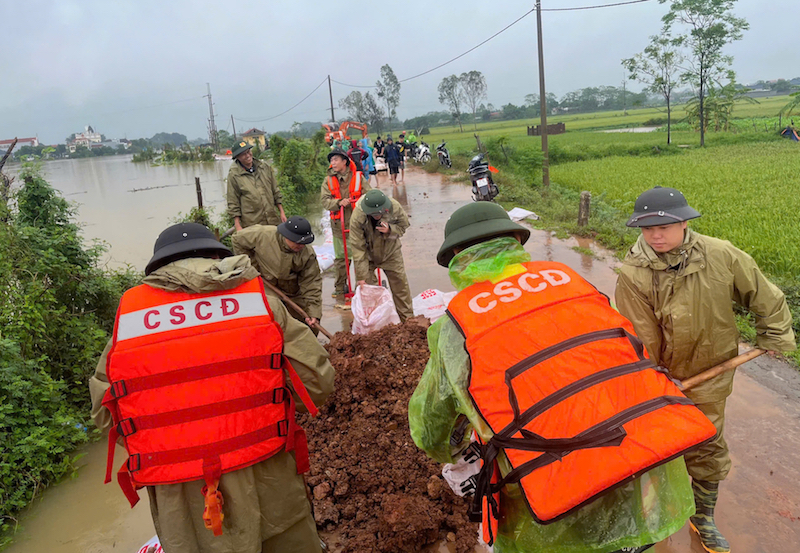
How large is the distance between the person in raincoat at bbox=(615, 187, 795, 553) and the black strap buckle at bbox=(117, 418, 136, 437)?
219 centimetres

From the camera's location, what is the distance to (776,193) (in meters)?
9.80

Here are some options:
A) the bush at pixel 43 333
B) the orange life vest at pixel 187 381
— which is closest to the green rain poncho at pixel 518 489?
the orange life vest at pixel 187 381

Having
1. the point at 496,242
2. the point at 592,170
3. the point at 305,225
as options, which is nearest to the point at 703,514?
the point at 496,242

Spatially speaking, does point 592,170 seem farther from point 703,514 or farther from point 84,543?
point 84,543

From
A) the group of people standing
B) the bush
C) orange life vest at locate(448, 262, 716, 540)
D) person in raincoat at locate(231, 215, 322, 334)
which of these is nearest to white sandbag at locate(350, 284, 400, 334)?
person in raincoat at locate(231, 215, 322, 334)

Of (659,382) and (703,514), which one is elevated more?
(659,382)

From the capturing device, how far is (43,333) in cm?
386

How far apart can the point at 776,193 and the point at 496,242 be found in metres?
11.2

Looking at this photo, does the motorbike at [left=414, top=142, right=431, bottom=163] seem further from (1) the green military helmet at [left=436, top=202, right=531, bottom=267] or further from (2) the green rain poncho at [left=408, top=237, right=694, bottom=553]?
(2) the green rain poncho at [left=408, top=237, right=694, bottom=553]

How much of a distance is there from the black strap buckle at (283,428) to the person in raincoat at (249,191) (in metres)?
4.48

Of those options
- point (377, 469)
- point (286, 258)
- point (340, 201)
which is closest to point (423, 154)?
point (340, 201)

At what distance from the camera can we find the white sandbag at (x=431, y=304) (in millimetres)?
5316

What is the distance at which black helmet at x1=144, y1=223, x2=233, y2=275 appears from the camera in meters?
1.74

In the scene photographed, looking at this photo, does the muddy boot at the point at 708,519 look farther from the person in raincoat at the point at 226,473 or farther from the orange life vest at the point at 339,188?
the orange life vest at the point at 339,188
